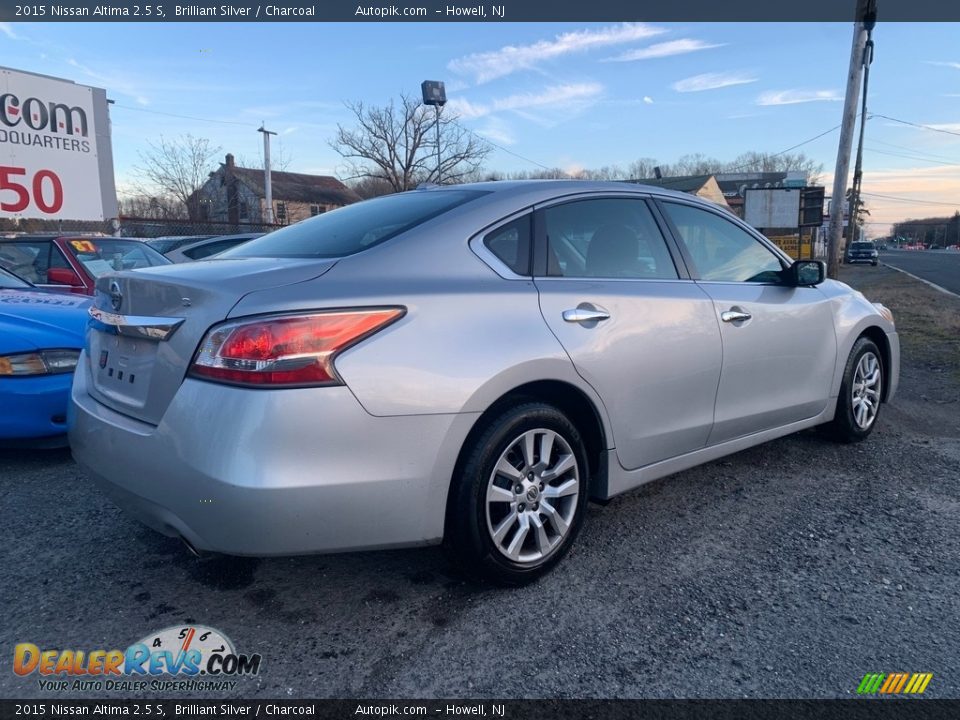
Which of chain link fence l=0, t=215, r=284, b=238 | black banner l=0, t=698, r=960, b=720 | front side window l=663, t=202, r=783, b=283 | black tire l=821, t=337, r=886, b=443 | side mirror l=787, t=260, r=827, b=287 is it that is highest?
chain link fence l=0, t=215, r=284, b=238

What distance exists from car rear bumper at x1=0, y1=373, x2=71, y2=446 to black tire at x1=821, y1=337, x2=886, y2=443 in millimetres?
4709

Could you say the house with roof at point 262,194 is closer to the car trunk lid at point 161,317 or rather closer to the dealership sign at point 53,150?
the dealership sign at point 53,150

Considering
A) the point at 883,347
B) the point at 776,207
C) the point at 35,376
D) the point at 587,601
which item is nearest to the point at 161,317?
the point at 587,601

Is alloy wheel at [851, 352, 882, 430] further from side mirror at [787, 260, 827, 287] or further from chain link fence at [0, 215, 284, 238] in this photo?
chain link fence at [0, 215, 284, 238]

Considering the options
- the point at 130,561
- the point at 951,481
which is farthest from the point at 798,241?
the point at 130,561

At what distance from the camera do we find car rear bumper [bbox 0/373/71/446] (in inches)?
156

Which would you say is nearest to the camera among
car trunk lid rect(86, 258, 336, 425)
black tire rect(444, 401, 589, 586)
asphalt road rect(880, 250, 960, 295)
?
car trunk lid rect(86, 258, 336, 425)

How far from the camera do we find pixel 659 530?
3383 mm

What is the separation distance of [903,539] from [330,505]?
2.69m

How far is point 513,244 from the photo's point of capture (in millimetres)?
2916

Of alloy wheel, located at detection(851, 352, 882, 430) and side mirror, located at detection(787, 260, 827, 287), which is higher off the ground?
side mirror, located at detection(787, 260, 827, 287)

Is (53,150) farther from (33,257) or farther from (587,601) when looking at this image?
(587,601)

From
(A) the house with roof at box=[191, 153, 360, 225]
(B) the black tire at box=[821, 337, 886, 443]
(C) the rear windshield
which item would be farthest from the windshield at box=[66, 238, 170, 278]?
(A) the house with roof at box=[191, 153, 360, 225]

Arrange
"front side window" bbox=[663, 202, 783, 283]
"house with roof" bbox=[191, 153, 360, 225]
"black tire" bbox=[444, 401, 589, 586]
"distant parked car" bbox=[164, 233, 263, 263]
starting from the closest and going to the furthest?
"black tire" bbox=[444, 401, 589, 586] < "front side window" bbox=[663, 202, 783, 283] < "distant parked car" bbox=[164, 233, 263, 263] < "house with roof" bbox=[191, 153, 360, 225]
